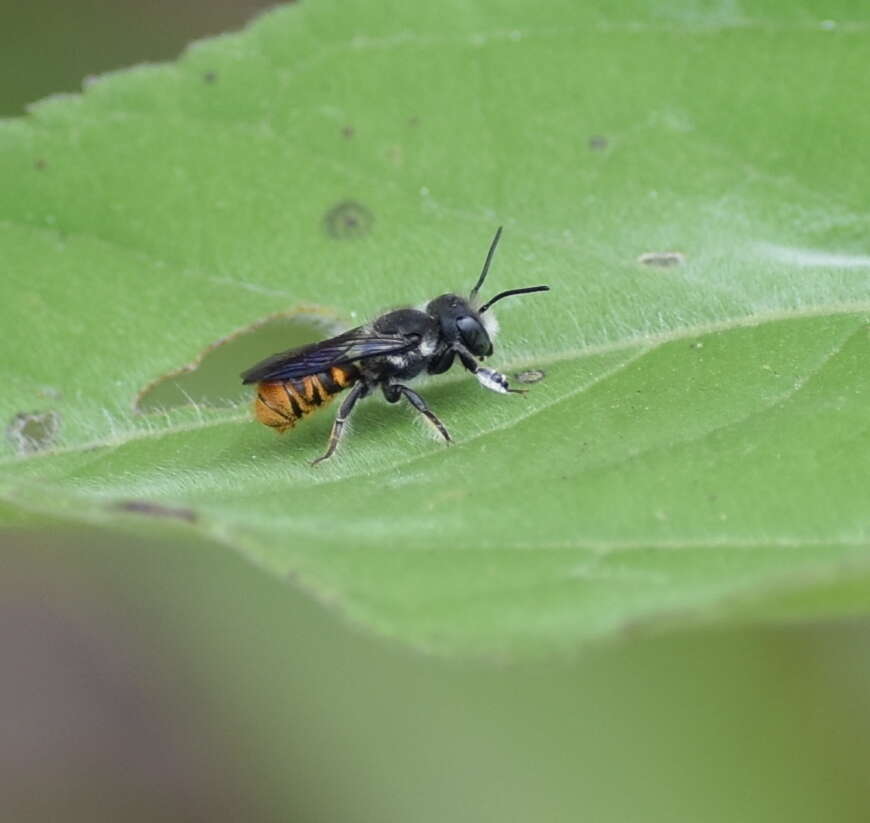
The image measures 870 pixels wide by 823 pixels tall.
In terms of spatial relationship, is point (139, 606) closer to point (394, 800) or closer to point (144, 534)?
point (394, 800)

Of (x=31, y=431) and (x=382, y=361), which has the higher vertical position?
(x=382, y=361)

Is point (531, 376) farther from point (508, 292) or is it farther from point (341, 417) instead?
point (341, 417)

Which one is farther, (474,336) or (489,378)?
(474,336)

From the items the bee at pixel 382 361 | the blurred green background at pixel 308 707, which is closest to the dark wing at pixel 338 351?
the bee at pixel 382 361

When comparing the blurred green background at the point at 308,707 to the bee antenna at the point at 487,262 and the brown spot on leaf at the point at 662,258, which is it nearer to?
the bee antenna at the point at 487,262

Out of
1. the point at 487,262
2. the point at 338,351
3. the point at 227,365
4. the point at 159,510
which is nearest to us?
the point at 159,510

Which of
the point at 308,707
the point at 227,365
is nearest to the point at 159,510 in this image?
the point at 227,365

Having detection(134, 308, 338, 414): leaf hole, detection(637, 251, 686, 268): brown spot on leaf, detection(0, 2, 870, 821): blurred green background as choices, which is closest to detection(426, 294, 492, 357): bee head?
detection(134, 308, 338, 414): leaf hole
